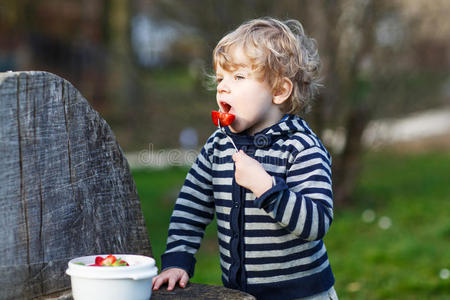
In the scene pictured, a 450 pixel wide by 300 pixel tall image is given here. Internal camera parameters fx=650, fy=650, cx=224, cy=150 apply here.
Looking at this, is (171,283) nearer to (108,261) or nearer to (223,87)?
(108,261)

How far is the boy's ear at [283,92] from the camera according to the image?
228 centimetres

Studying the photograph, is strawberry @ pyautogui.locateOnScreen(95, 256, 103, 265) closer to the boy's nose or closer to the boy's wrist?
the boy's wrist

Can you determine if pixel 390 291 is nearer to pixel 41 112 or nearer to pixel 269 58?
pixel 269 58

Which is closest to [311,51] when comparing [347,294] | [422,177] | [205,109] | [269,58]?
[269,58]

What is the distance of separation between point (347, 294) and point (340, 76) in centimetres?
282

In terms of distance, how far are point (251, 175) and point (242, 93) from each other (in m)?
0.32

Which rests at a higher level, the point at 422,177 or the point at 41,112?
the point at 41,112

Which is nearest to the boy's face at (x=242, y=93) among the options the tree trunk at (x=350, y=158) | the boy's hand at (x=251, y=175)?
the boy's hand at (x=251, y=175)

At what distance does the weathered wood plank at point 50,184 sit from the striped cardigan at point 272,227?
319 millimetres

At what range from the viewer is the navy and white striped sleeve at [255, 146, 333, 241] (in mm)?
1991

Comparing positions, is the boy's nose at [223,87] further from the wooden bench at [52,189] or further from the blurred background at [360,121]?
the blurred background at [360,121]

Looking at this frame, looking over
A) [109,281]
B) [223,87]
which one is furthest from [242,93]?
[109,281]

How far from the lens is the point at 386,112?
6.60 metres

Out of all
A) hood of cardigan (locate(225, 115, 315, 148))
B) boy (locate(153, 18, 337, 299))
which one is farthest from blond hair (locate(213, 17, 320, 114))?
hood of cardigan (locate(225, 115, 315, 148))
